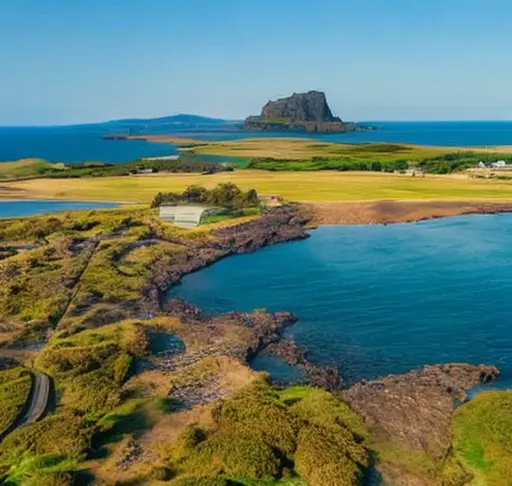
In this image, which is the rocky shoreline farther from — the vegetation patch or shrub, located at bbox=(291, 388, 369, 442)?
the vegetation patch

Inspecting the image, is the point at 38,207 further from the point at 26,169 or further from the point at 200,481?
the point at 200,481

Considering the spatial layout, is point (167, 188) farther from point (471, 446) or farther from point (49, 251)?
point (471, 446)

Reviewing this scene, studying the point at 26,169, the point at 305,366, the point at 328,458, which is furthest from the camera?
the point at 26,169

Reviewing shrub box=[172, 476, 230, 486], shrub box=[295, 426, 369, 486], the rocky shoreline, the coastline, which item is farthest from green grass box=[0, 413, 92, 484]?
shrub box=[295, 426, 369, 486]

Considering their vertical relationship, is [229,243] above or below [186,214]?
below

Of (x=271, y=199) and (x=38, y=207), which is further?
(x=38, y=207)

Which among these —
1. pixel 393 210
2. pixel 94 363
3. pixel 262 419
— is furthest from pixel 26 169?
pixel 262 419
